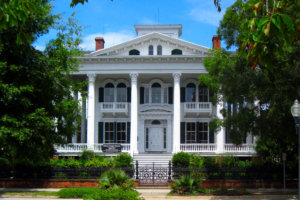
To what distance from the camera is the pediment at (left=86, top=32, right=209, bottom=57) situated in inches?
1158

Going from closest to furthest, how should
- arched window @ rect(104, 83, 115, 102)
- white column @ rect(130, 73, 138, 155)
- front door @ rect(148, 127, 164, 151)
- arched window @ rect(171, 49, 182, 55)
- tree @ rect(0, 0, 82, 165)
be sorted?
tree @ rect(0, 0, 82, 165) → white column @ rect(130, 73, 138, 155) → arched window @ rect(171, 49, 182, 55) → front door @ rect(148, 127, 164, 151) → arched window @ rect(104, 83, 115, 102)

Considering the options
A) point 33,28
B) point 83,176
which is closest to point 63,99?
point 33,28

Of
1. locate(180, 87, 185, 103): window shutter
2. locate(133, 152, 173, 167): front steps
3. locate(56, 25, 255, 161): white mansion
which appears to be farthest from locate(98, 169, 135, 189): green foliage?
locate(180, 87, 185, 103): window shutter

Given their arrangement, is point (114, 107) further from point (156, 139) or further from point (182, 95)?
point (182, 95)

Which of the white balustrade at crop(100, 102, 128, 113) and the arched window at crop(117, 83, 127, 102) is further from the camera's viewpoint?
the arched window at crop(117, 83, 127, 102)

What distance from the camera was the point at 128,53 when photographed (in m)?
29.9

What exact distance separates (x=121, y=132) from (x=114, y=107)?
2.40 m

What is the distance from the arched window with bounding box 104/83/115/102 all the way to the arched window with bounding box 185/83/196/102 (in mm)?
6482

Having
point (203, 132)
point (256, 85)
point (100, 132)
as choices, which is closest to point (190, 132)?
point (203, 132)

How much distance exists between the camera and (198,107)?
3025 cm

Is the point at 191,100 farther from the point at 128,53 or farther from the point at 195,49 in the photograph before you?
the point at 128,53

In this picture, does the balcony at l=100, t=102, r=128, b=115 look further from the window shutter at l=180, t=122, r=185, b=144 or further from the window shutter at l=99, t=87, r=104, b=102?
the window shutter at l=180, t=122, r=185, b=144

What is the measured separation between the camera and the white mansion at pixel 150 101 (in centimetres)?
2891

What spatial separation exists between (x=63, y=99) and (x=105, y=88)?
1605cm
